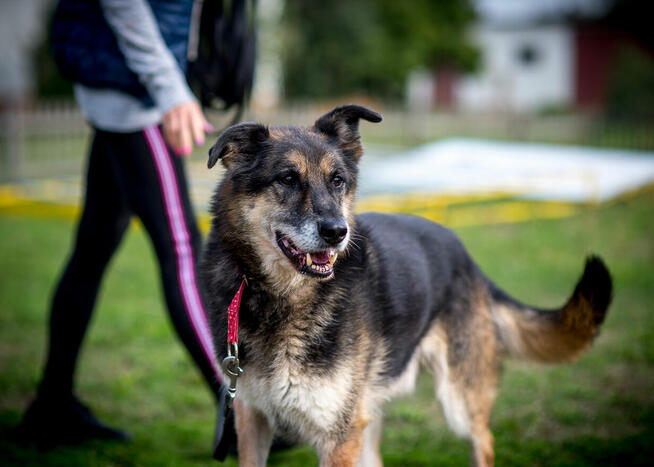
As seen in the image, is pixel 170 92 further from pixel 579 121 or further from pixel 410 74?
pixel 410 74

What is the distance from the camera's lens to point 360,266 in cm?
257

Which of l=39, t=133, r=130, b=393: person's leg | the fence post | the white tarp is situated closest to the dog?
l=39, t=133, r=130, b=393: person's leg

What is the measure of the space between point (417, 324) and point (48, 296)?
463cm

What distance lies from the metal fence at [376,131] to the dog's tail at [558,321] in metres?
10.1

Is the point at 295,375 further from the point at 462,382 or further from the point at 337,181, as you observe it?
the point at 462,382

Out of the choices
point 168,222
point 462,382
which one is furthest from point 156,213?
point 462,382

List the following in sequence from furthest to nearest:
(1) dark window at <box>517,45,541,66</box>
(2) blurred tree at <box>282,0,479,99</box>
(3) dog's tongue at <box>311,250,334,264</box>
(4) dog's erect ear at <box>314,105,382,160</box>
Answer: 1. (1) dark window at <box>517,45,541,66</box>
2. (2) blurred tree at <box>282,0,479,99</box>
3. (4) dog's erect ear at <box>314,105,382,160</box>
4. (3) dog's tongue at <box>311,250,334,264</box>

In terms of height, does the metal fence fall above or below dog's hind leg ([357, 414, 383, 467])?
below

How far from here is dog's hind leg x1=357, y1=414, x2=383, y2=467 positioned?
298 cm

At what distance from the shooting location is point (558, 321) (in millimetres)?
3078

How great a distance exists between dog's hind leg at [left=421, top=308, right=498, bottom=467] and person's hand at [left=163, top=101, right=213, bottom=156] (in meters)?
1.41

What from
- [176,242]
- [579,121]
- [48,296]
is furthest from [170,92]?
[579,121]

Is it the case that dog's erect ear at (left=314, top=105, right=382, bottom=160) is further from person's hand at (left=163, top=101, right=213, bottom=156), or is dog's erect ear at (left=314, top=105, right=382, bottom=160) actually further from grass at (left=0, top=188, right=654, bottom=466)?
grass at (left=0, top=188, right=654, bottom=466)

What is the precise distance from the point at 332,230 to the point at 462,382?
1.15m
